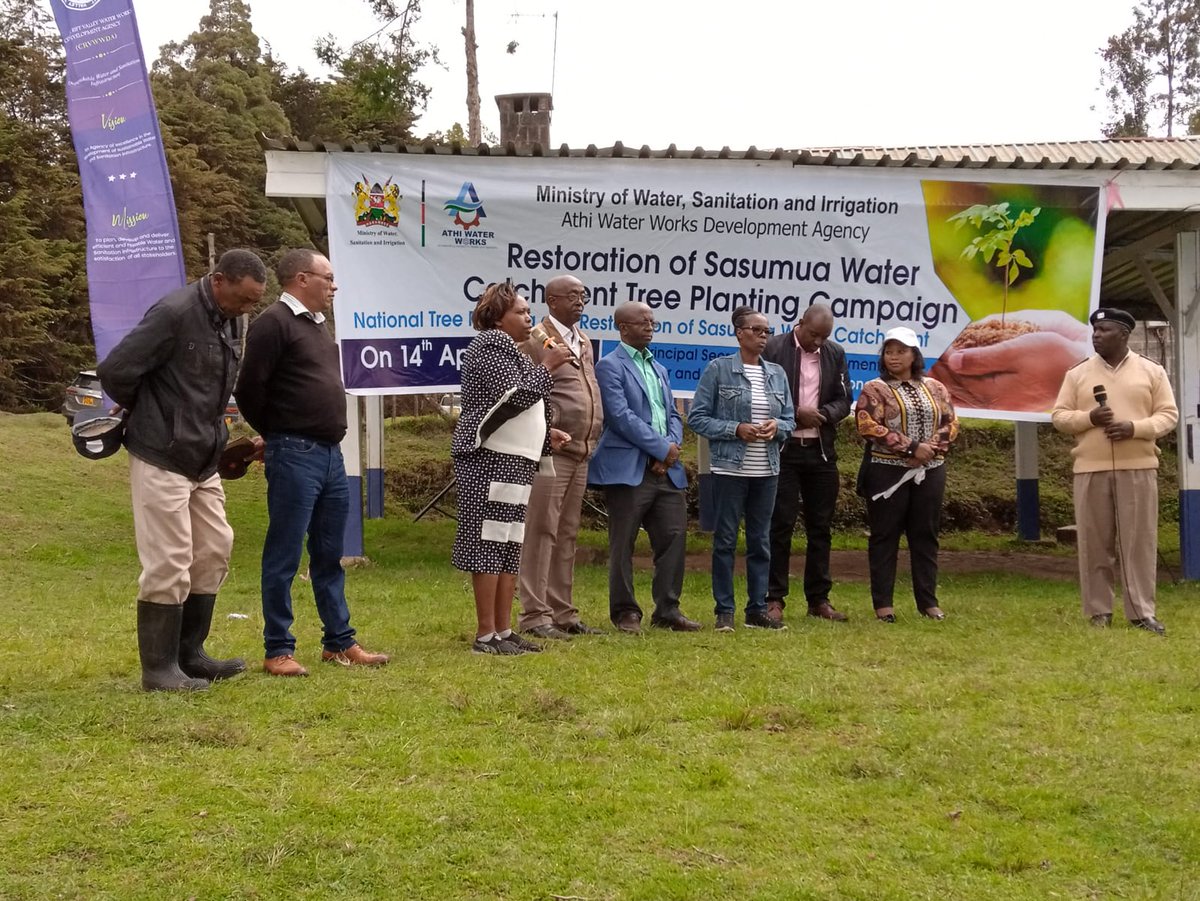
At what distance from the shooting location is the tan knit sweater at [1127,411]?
26.5ft

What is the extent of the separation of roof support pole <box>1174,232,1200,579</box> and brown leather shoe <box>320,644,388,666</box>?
7712mm

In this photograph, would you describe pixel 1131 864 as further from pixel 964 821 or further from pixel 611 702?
pixel 611 702

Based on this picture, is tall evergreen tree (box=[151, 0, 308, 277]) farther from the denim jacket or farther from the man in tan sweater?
the man in tan sweater

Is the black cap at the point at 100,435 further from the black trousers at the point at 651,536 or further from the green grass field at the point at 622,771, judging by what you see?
the black trousers at the point at 651,536

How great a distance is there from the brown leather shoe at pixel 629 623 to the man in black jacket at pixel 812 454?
105cm

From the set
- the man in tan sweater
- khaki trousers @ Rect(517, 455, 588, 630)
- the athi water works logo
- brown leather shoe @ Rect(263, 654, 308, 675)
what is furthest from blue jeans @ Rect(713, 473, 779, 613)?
the athi water works logo

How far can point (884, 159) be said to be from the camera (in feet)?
36.0

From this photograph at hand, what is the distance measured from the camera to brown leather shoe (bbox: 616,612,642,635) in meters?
7.76

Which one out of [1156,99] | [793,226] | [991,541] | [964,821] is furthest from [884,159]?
[1156,99]

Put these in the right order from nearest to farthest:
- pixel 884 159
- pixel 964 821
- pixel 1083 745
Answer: pixel 964 821 < pixel 1083 745 < pixel 884 159

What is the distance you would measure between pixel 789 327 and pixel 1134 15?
42.4 meters

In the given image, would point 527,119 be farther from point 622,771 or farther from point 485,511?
point 622,771

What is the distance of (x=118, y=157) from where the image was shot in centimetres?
1058

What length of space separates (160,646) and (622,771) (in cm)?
218
